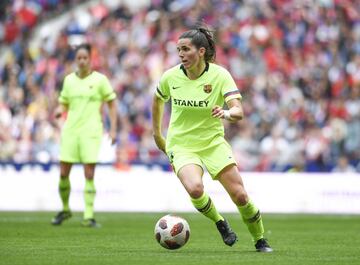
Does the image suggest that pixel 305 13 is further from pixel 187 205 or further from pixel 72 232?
pixel 72 232

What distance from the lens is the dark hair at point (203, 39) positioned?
1166 cm

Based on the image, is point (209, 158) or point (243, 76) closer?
point (209, 158)

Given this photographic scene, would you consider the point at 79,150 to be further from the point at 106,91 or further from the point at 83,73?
the point at 83,73

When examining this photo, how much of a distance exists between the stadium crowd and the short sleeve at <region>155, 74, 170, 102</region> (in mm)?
10693

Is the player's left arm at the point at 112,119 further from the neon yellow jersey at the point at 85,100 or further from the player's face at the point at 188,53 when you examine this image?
the player's face at the point at 188,53

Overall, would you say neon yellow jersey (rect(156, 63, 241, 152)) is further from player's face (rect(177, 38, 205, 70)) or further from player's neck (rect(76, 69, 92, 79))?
player's neck (rect(76, 69, 92, 79))

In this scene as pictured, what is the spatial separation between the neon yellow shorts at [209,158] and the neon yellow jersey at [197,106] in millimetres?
63

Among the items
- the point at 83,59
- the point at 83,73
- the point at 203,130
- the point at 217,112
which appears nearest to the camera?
the point at 217,112

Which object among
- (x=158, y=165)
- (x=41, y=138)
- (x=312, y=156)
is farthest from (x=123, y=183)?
(x=312, y=156)

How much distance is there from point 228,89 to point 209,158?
786 millimetres

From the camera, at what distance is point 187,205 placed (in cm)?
2255

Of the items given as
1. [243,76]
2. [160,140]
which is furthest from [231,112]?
[243,76]

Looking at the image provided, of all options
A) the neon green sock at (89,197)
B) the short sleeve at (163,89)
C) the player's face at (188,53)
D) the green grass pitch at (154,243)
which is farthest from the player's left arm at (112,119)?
the player's face at (188,53)

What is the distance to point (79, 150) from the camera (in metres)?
16.6
